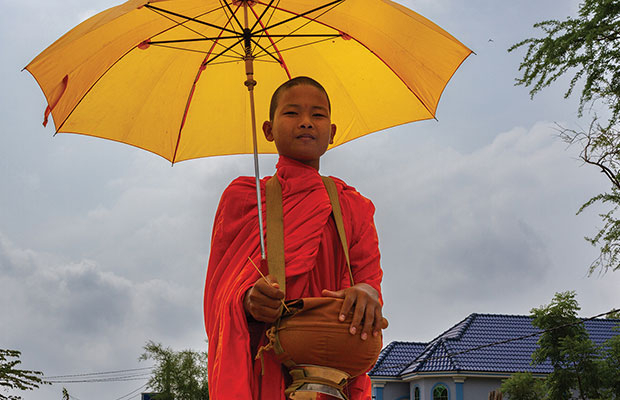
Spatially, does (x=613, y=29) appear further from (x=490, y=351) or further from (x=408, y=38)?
(x=490, y=351)

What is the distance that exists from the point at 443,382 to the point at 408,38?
26764 millimetres

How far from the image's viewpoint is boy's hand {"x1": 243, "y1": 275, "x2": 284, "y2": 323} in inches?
123

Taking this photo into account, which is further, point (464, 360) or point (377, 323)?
point (464, 360)

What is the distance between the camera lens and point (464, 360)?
96.9 ft

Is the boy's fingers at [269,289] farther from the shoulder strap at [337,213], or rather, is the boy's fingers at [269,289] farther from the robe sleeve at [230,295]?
the shoulder strap at [337,213]

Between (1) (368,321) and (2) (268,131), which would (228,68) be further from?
(1) (368,321)

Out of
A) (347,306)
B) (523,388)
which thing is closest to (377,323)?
(347,306)

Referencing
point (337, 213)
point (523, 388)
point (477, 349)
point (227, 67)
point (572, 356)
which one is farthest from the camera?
point (477, 349)

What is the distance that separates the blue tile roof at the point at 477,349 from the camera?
29.5m

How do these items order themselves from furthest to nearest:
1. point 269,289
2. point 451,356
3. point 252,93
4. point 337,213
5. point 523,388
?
point 451,356
point 523,388
point 252,93
point 337,213
point 269,289

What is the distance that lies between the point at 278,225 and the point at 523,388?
20139 mm

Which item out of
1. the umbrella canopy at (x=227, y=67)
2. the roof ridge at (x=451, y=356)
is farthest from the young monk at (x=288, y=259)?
the roof ridge at (x=451, y=356)

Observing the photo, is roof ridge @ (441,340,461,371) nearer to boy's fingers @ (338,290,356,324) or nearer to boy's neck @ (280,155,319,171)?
boy's neck @ (280,155,319,171)

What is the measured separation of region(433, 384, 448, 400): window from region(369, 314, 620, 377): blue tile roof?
2.72 ft
